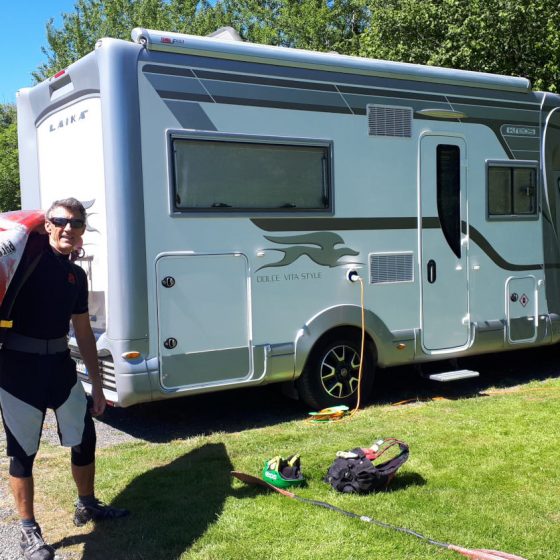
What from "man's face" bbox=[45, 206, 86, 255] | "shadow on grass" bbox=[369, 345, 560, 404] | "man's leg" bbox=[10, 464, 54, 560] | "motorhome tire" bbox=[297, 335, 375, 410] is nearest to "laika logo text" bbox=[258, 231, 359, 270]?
"motorhome tire" bbox=[297, 335, 375, 410]

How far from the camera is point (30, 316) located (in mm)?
3316

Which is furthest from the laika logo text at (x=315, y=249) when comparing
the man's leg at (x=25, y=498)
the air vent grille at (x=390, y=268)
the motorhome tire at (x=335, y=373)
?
the man's leg at (x=25, y=498)

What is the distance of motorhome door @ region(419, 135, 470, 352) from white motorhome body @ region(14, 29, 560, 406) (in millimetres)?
19

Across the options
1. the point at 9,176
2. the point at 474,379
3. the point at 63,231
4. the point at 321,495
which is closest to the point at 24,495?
the point at 63,231

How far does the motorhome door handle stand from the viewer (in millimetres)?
6320

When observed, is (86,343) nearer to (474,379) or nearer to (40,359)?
(40,359)

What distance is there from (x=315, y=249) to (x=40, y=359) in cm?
286

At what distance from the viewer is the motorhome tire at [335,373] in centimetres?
584

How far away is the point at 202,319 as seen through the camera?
519 cm

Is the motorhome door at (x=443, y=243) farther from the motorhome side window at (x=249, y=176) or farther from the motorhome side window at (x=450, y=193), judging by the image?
the motorhome side window at (x=249, y=176)

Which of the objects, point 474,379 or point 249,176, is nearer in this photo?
point 249,176

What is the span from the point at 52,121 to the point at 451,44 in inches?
321

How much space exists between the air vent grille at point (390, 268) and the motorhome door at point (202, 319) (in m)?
1.29

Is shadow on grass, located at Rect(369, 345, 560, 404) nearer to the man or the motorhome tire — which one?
the motorhome tire
